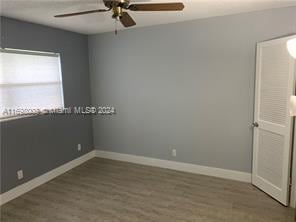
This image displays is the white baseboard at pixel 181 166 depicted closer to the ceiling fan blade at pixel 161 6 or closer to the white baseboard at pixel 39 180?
the white baseboard at pixel 39 180

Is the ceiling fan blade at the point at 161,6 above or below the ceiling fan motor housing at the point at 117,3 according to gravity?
below

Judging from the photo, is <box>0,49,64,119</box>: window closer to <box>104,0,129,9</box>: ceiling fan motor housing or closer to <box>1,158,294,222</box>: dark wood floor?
<box>1,158,294,222</box>: dark wood floor

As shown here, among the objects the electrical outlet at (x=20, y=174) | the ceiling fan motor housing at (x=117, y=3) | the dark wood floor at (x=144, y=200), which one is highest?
the ceiling fan motor housing at (x=117, y=3)

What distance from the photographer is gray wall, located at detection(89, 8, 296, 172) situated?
3.14 m

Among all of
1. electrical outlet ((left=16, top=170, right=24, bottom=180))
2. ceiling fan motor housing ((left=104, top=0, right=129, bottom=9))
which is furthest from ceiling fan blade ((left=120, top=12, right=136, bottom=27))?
electrical outlet ((left=16, top=170, right=24, bottom=180))

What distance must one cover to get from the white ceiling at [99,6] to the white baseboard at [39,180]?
2.26 metres

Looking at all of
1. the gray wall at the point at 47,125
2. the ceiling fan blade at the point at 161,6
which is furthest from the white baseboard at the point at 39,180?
the ceiling fan blade at the point at 161,6

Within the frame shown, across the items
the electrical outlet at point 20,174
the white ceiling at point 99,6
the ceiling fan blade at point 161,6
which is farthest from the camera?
the electrical outlet at point 20,174

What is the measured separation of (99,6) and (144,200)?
2430 millimetres

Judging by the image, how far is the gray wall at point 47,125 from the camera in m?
2.96

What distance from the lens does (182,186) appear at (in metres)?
3.28

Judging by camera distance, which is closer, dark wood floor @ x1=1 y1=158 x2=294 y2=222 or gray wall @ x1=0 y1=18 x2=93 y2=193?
dark wood floor @ x1=1 y1=158 x2=294 y2=222

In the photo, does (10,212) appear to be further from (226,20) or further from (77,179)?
(226,20)

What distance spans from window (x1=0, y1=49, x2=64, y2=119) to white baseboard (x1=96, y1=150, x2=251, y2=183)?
138 cm
